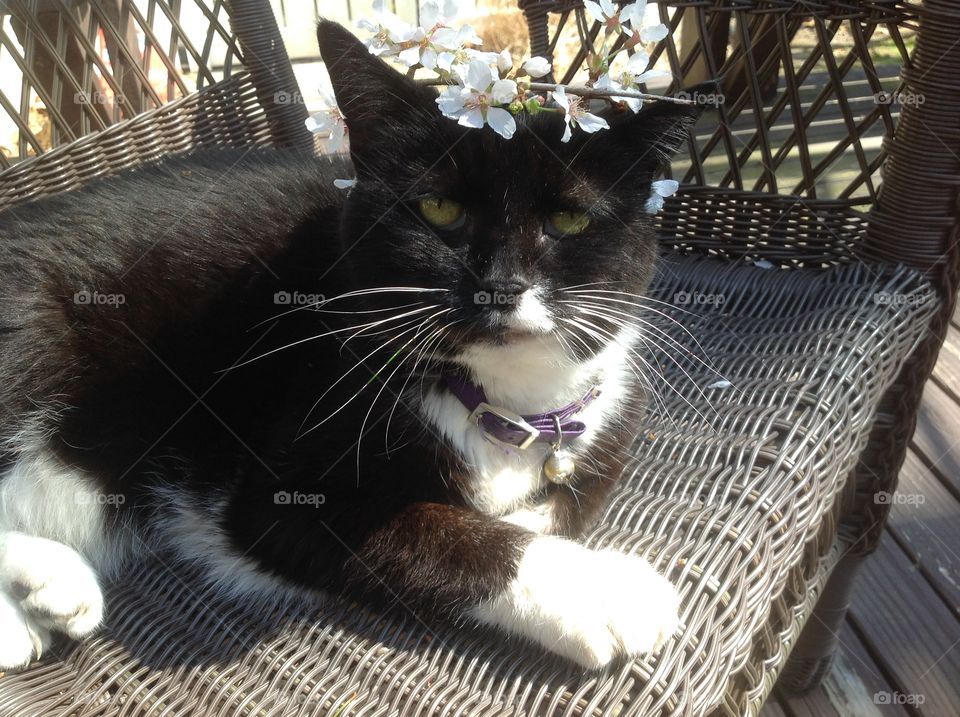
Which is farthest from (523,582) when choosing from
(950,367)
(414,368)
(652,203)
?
(950,367)

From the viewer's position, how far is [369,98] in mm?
1053

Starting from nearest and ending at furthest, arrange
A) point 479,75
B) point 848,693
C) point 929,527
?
point 479,75 → point 848,693 → point 929,527

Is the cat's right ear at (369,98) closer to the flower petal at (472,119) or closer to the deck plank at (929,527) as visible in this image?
the flower petal at (472,119)

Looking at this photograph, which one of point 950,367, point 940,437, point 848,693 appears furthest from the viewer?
point 950,367

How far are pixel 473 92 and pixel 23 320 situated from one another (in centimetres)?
78

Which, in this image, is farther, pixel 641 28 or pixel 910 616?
pixel 910 616

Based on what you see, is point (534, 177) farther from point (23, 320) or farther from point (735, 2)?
point (23, 320)

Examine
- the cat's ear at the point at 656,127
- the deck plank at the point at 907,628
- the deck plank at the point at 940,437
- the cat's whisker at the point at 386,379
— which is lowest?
the deck plank at the point at 907,628

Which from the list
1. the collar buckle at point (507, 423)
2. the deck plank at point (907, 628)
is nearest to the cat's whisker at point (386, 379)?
the collar buckle at point (507, 423)

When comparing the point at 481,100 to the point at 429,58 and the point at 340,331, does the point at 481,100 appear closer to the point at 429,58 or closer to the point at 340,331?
the point at 429,58

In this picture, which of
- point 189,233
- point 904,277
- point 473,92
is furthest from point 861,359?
point 189,233

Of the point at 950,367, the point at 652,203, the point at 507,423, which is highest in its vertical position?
the point at 652,203

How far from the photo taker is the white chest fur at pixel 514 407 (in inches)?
42.7

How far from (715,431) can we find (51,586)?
969mm
